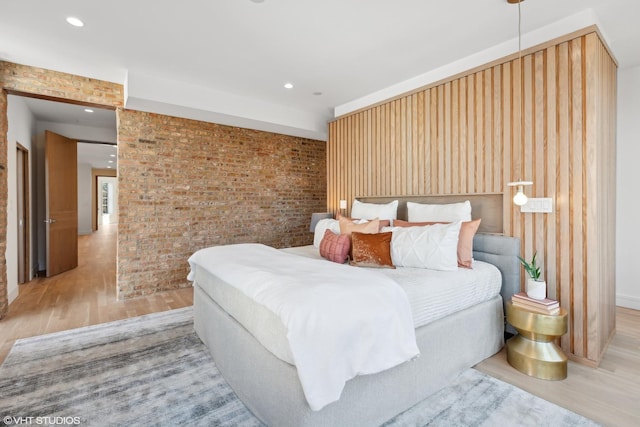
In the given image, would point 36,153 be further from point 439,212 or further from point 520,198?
point 520,198

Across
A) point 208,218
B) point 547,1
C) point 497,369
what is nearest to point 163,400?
point 497,369

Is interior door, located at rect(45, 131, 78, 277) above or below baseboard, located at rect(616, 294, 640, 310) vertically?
above

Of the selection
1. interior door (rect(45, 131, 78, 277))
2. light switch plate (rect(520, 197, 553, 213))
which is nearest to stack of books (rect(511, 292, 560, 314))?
light switch plate (rect(520, 197, 553, 213))

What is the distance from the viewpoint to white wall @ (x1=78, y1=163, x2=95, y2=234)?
36.3 feet

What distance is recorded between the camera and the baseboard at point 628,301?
11.4ft

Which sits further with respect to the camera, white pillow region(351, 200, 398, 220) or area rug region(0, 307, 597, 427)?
white pillow region(351, 200, 398, 220)

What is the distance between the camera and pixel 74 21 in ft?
8.31

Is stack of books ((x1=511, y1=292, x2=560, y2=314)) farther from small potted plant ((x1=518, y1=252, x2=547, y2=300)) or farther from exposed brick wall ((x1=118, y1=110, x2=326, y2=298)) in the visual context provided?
exposed brick wall ((x1=118, y1=110, x2=326, y2=298))

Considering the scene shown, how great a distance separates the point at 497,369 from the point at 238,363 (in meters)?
1.88

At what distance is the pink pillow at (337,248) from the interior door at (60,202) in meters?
5.01

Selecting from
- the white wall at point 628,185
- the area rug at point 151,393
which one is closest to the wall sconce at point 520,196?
the area rug at point 151,393

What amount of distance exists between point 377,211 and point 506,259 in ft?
4.55

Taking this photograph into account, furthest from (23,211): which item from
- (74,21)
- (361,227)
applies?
(361,227)

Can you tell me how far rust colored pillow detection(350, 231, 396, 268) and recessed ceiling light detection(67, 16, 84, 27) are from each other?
292 centimetres
